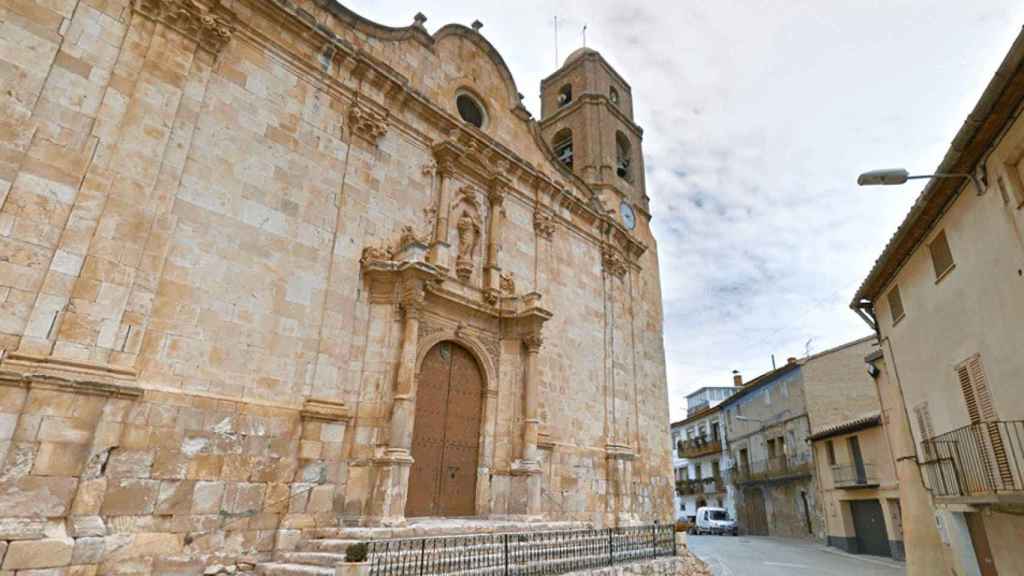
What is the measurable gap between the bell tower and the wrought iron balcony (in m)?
11.3

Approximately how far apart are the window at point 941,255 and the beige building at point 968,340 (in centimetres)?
2

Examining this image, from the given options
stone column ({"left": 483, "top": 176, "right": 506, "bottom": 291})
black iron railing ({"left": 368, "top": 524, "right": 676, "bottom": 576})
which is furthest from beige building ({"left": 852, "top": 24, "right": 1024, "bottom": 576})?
stone column ({"left": 483, "top": 176, "right": 506, "bottom": 291})

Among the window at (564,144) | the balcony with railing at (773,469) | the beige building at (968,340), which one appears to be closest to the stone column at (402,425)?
the beige building at (968,340)

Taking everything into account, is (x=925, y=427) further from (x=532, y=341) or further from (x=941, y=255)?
(x=532, y=341)

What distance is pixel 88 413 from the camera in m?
5.99

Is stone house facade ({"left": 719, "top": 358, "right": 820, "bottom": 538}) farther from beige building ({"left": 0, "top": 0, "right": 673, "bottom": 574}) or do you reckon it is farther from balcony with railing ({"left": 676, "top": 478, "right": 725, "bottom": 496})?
beige building ({"left": 0, "top": 0, "right": 673, "bottom": 574})

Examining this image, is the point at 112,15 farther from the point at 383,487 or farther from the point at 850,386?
the point at 850,386

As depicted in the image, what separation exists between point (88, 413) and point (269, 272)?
2867 mm

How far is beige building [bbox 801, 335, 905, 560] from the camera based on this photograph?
17.6 meters

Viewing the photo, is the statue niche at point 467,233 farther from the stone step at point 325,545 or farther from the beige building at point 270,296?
the stone step at point 325,545

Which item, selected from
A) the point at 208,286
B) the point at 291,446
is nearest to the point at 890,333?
the point at 291,446

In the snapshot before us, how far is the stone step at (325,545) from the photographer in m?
6.97

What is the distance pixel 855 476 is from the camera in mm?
18766

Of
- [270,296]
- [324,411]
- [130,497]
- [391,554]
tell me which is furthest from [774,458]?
[130,497]
